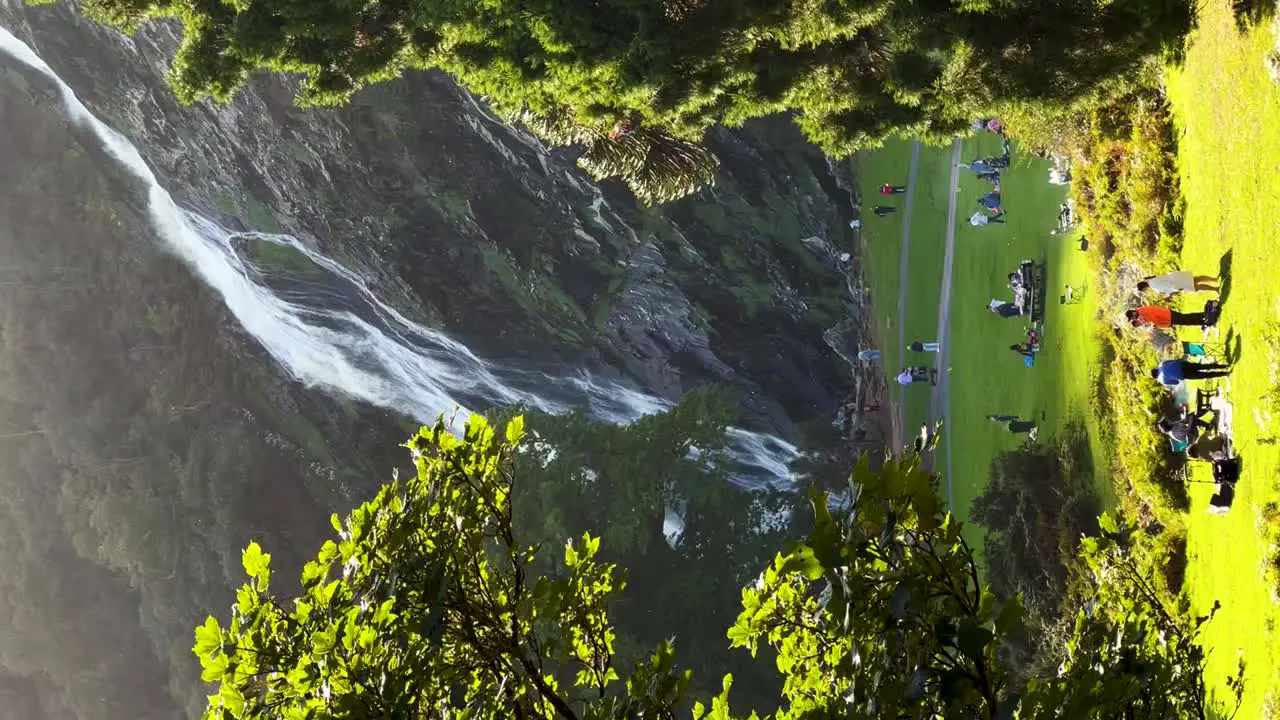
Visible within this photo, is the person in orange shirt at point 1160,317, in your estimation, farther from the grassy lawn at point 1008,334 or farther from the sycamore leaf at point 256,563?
the sycamore leaf at point 256,563

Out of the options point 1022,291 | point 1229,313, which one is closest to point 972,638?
point 1229,313

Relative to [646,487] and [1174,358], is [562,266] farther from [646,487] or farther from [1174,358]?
[1174,358]

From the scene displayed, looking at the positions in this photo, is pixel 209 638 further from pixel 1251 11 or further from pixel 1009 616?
pixel 1251 11

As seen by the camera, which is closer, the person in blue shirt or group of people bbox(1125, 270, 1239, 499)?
group of people bbox(1125, 270, 1239, 499)

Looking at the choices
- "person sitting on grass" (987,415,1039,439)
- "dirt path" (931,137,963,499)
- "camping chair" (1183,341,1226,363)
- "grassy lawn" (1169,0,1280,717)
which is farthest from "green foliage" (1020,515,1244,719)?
"dirt path" (931,137,963,499)

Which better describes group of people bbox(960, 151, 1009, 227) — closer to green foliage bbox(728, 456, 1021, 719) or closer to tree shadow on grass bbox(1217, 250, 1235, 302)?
tree shadow on grass bbox(1217, 250, 1235, 302)

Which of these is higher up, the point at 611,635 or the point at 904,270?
the point at 904,270
